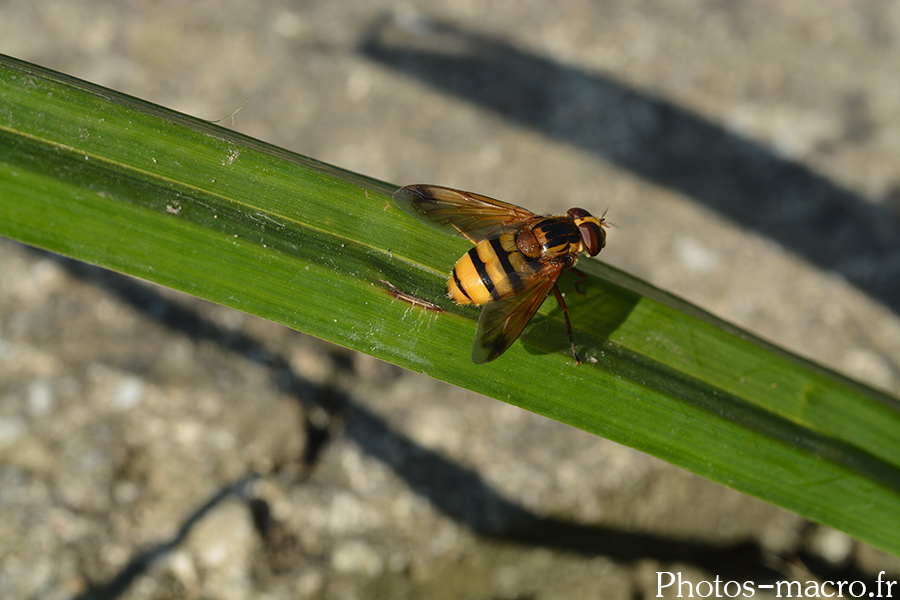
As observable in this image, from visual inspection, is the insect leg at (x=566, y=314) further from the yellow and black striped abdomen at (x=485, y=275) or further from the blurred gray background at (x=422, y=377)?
the blurred gray background at (x=422, y=377)

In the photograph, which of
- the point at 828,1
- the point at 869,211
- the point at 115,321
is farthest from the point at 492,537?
the point at 828,1

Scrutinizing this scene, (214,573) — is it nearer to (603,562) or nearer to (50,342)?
(50,342)

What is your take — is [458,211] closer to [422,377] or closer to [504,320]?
[504,320]

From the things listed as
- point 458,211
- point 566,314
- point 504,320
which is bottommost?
point 504,320

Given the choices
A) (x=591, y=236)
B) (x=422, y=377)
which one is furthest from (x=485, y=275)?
(x=422, y=377)

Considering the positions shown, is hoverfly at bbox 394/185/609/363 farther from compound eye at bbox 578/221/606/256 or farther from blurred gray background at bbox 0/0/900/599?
blurred gray background at bbox 0/0/900/599

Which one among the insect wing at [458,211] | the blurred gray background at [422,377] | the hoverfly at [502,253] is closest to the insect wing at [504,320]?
the hoverfly at [502,253]
